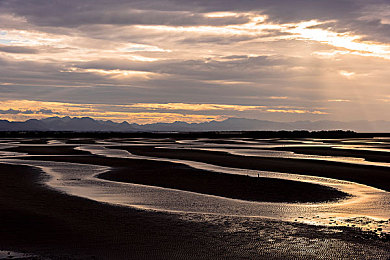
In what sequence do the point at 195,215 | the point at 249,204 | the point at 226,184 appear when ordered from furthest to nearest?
1. the point at 226,184
2. the point at 249,204
3. the point at 195,215

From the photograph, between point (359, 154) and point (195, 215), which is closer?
point (195, 215)

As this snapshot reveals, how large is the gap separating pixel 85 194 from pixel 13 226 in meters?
6.99

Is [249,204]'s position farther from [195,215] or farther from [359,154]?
[359,154]

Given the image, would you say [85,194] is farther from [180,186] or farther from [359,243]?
[359,243]

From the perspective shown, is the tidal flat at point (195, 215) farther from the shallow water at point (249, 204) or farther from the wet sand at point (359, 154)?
the wet sand at point (359, 154)

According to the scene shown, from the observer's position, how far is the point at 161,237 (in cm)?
1316

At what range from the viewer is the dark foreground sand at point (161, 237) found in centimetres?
1154

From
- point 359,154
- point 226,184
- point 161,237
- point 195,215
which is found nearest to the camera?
point 161,237

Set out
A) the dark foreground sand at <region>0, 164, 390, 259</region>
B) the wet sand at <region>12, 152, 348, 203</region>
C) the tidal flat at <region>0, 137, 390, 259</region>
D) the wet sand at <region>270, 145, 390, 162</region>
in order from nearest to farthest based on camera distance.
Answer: the dark foreground sand at <region>0, 164, 390, 259</region>, the tidal flat at <region>0, 137, 390, 259</region>, the wet sand at <region>12, 152, 348, 203</region>, the wet sand at <region>270, 145, 390, 162</region>

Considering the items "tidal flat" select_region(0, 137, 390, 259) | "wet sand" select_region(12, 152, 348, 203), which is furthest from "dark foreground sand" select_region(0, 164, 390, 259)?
"wet sand" select_region(12, 152, 348, 203)

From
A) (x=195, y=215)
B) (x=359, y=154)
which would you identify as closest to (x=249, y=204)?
(x=195, y=215)

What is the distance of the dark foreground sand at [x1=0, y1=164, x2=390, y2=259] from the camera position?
11.5 meters

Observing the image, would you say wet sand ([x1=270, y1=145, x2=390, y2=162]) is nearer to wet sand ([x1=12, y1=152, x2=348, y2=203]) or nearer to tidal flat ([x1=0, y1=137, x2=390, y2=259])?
tidal flat ([x1=0, y1=137, x2=390, y2=259])

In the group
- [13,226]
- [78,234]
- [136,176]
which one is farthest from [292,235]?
[136,176]
